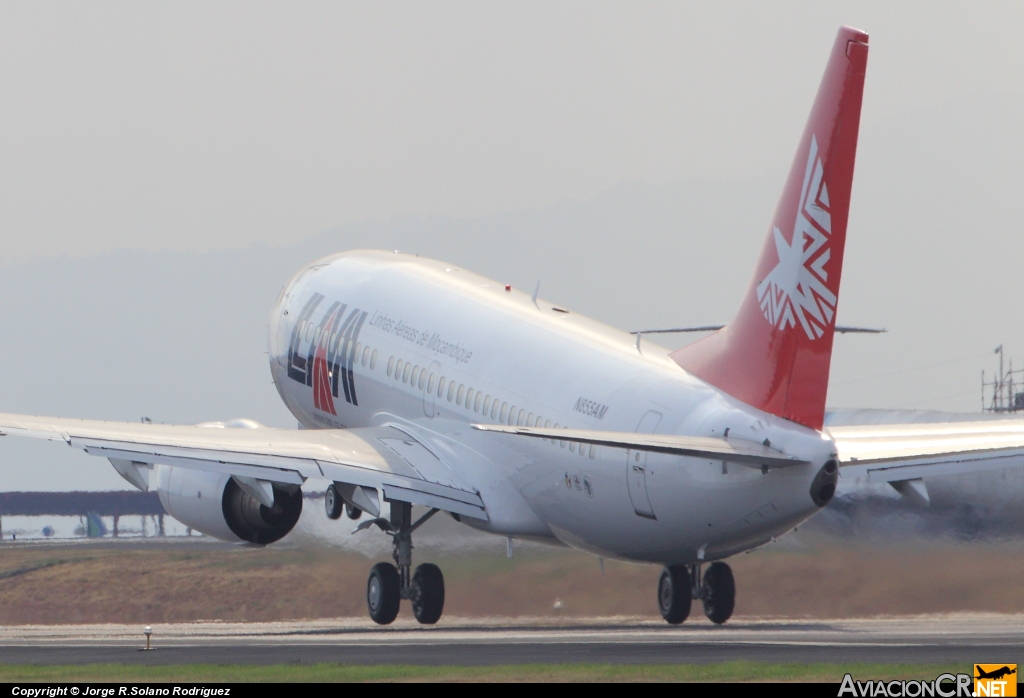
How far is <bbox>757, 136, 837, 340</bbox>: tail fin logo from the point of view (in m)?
31.2

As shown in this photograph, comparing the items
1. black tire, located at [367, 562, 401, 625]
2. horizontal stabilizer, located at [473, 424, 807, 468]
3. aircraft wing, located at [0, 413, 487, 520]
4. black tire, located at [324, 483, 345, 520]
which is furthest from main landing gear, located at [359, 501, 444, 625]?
horizontal stabilizer, located at [473, 424, 807, 468]

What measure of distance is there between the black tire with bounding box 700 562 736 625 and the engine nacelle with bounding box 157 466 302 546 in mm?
9511

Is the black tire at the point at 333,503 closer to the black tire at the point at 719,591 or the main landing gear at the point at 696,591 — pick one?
the main landing gear at the point at 696,591

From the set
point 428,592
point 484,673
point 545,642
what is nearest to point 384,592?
point 428,592

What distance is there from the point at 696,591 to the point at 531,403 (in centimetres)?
600

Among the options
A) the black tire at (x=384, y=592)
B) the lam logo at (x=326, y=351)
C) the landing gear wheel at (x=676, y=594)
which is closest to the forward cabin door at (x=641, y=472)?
the landing gear wheel at (x=676, y=594)

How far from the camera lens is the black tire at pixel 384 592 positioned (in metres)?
41.2

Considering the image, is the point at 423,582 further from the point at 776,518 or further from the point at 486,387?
the point at 776,518

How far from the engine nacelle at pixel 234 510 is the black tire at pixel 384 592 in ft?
8.60

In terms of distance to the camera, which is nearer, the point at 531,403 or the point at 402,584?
the point at 531,403

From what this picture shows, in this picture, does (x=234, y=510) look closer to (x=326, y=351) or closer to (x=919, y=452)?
(x=326, y=351)

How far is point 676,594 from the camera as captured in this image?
4028 cm

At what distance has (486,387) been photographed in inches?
1586

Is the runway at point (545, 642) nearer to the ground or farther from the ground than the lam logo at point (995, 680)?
nearer to the ground
